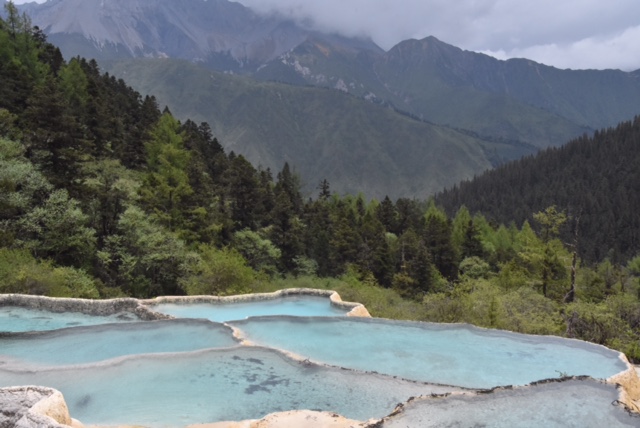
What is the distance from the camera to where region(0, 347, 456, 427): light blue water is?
34.5 feet

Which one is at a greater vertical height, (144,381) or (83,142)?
(83,142)

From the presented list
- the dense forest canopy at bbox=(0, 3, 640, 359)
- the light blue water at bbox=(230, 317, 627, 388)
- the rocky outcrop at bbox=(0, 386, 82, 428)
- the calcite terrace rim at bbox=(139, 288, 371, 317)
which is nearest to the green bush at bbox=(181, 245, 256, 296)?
the dense forest canopy at bbox=(0, 3, 640, 359)

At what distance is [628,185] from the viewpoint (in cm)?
13462

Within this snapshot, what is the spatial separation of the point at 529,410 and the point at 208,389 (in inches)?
271

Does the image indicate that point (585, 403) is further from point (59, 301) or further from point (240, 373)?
point (59, 301)

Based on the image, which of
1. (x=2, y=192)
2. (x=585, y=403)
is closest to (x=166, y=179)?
(x=2, y=192)

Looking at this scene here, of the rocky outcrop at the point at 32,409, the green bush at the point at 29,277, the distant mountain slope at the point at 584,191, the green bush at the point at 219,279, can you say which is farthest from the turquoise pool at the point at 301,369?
the distant mountain slope at the point at 584,191

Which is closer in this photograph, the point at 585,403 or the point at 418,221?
the point at 585,403

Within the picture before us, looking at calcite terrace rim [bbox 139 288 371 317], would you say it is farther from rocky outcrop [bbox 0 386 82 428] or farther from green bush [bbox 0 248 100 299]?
rocky outcrop [bbox 0 386 82 428]

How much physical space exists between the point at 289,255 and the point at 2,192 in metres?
28.0

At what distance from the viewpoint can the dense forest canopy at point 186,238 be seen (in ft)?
84.0

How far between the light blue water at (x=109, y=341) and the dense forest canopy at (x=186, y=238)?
319 inches

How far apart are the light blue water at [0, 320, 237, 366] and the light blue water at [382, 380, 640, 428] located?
302 inches

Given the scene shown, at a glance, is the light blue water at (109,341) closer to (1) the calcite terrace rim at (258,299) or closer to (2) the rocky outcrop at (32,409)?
(1) the calcite terrace rim at (258,299)
